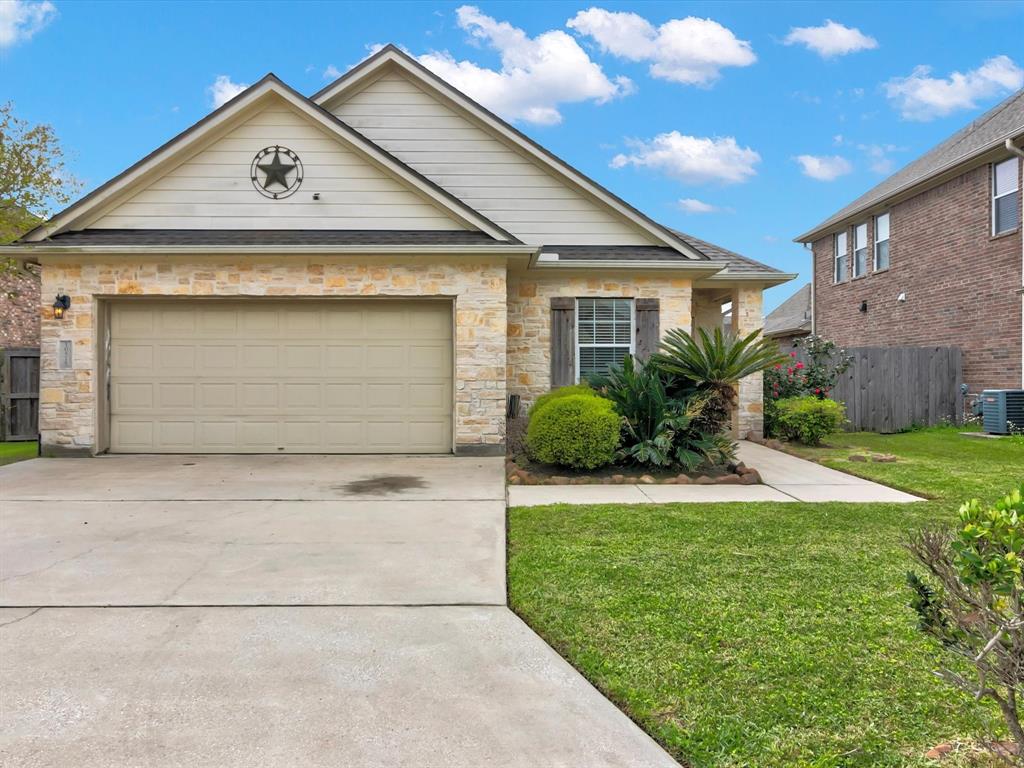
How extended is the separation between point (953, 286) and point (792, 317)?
10.6 meters

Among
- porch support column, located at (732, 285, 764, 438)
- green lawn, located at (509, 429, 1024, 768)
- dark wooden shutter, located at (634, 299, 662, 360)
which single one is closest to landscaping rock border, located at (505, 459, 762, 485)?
green lawn, located at (509, 429, 1024, 768)

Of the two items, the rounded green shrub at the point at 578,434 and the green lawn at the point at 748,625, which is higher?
the rounded green shrub at the point at 578,434

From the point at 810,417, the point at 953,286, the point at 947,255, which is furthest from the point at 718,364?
the point at 947,255

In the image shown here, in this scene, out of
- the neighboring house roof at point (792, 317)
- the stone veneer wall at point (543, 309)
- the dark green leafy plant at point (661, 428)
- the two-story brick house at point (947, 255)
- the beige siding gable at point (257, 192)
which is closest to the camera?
the dark green leafy plant at point (661, 428)

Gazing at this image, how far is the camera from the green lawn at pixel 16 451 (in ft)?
32.9

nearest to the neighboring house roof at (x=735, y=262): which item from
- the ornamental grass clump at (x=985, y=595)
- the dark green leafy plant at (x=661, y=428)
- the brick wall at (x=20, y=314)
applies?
the dark green leafy plant at (x=661, y=428)

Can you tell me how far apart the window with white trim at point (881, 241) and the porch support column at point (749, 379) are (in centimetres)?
782

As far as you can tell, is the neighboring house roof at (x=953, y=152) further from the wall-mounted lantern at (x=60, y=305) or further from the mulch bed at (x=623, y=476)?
the wall-mounted lantern at (x=60, y=305)

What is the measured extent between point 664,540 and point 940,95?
1007 inches

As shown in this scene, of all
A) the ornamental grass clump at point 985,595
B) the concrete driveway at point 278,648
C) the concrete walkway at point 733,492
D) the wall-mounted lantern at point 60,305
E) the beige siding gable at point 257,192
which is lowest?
the concrete driveway at point 278,648

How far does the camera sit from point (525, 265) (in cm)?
1088

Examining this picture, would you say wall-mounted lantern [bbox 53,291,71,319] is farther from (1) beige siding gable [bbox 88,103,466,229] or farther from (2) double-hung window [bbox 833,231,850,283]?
(2) double-hung window [bbox 833,231,850,283]

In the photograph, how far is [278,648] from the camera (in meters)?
3.40

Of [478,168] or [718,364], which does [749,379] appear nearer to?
[718,364]
